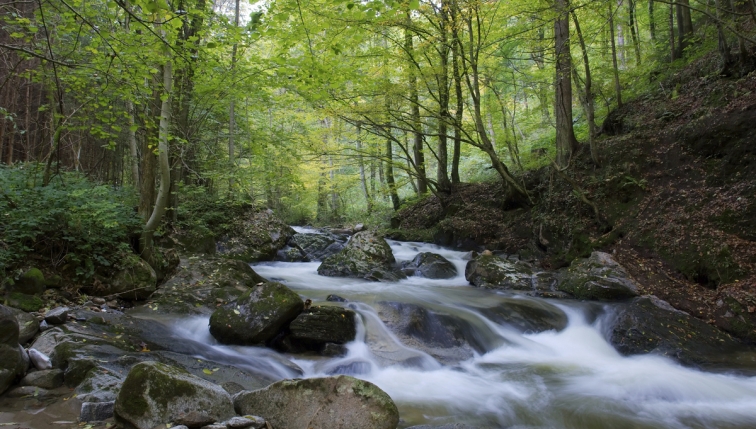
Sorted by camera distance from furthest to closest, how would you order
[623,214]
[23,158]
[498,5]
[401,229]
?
[401,229] < [23,158] < [498,5] < [623,214]

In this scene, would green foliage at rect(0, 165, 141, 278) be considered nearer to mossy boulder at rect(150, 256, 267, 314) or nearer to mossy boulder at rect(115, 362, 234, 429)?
mossy boulder at rect(150, 256, 267, 314)

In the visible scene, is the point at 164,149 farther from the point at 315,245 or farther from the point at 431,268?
the point at 315,245

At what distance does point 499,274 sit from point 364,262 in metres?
3.46

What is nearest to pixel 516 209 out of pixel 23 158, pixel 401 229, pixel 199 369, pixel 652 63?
pixel 401 229

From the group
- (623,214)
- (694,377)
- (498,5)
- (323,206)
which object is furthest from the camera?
(323,206)

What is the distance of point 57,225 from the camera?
18.5 feet

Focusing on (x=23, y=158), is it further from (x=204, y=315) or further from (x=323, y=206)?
(x=323, y=206)

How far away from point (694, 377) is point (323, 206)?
20791 mm

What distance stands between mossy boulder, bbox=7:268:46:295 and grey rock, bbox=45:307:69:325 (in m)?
0.71

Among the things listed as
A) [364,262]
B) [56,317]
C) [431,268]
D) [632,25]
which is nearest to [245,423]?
[56,317]

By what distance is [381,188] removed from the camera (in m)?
18.7

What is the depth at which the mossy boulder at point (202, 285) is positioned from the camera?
6.51 metres

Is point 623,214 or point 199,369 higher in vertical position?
point 623,214

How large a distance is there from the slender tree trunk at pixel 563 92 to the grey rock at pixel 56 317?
34.1 feet
